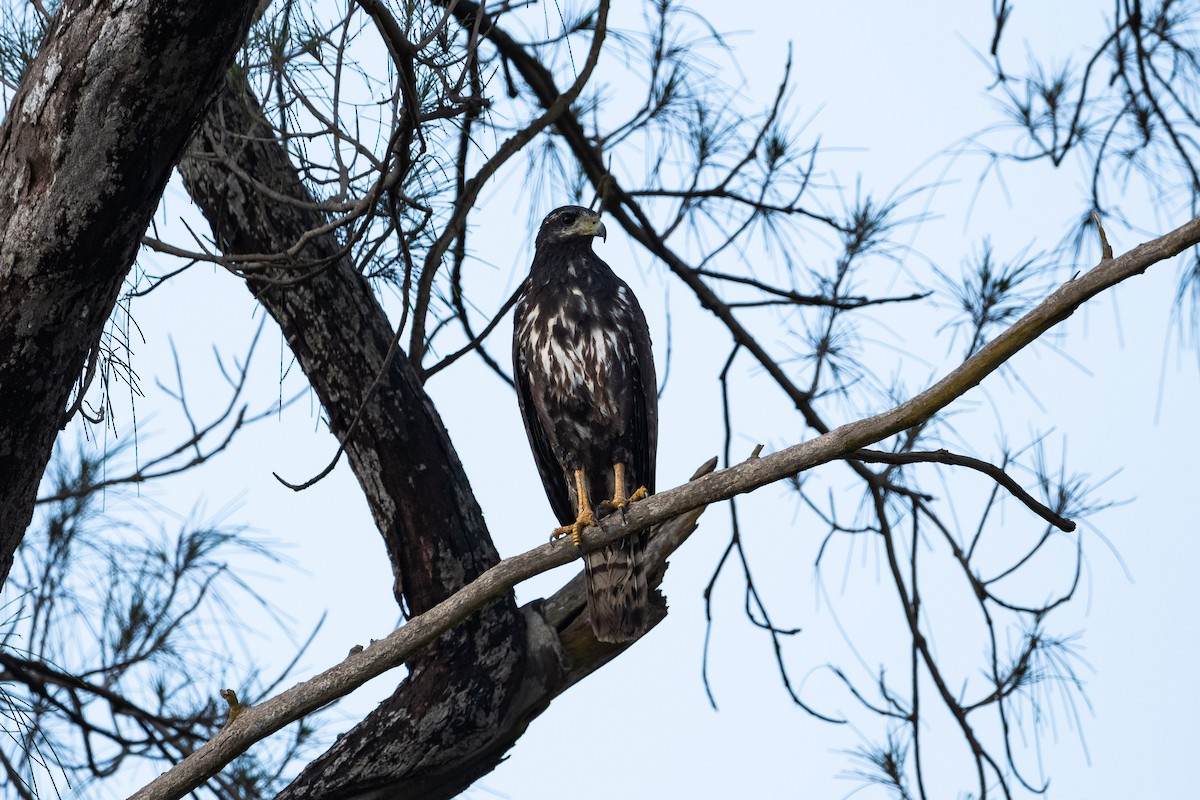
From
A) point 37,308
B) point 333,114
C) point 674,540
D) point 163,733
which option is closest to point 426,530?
point 674,540

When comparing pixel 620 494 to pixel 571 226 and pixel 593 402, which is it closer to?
pixel 593 402

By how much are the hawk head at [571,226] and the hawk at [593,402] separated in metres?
0.01

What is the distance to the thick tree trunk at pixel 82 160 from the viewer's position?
6.80 feet

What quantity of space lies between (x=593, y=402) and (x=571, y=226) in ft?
2.29

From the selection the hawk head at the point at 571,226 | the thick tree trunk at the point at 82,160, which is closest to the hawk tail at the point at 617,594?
the hawk head at the point at 571,226

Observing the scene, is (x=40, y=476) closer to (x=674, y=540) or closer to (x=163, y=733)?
(x=163, y=733)

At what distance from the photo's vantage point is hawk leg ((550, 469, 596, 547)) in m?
3.26

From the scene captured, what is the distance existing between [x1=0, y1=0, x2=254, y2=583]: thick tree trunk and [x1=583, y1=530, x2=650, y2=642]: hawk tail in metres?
1.78

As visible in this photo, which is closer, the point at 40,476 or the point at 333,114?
the point at 40,476

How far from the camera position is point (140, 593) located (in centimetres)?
417

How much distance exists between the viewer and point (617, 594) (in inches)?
144

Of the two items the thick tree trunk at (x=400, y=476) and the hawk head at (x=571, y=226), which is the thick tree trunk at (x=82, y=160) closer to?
the thick tree trunk at (x=400, y=476)

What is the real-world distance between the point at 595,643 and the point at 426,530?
0.62 metres

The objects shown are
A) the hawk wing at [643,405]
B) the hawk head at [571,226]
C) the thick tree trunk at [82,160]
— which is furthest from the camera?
the hawk head at [571,226]
